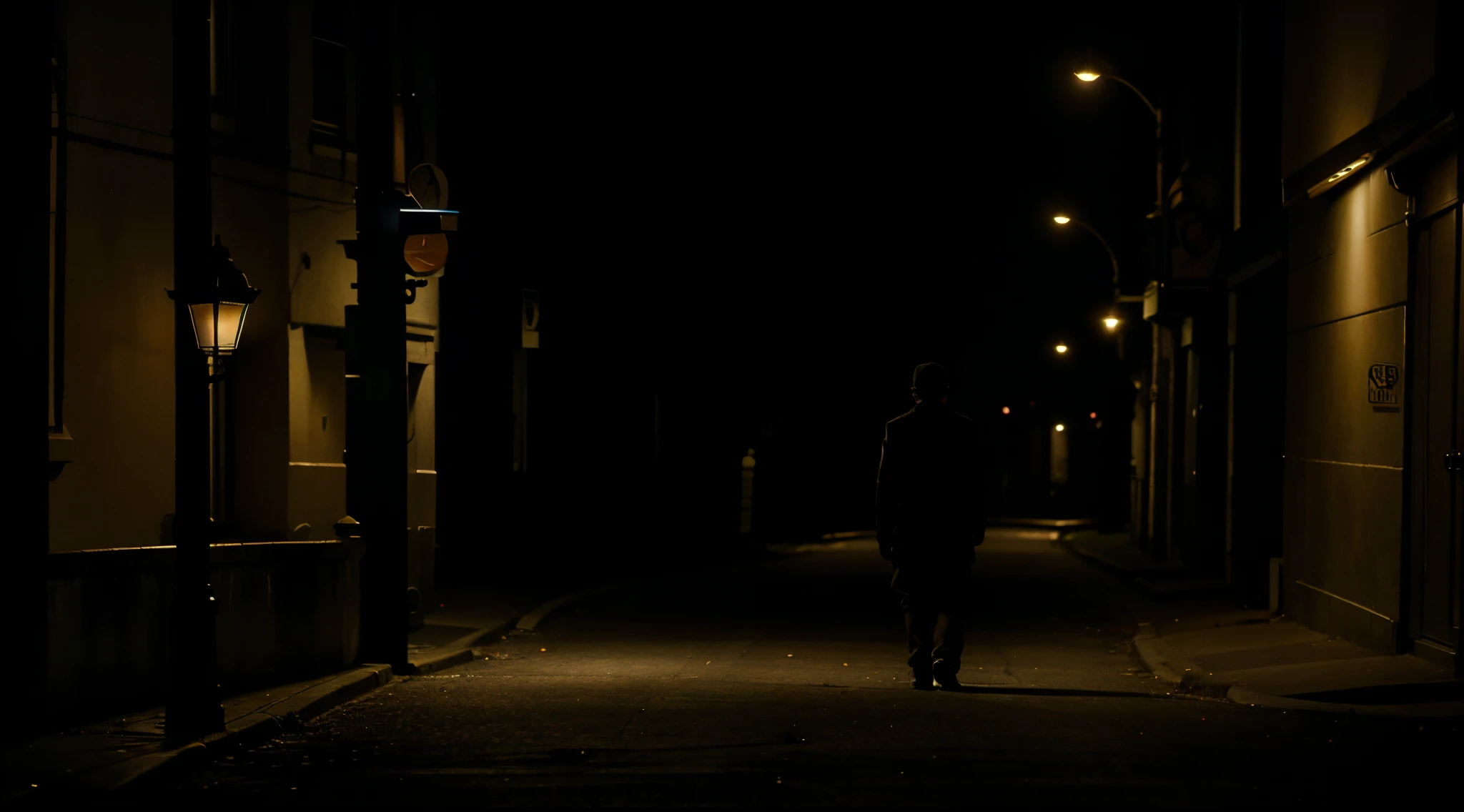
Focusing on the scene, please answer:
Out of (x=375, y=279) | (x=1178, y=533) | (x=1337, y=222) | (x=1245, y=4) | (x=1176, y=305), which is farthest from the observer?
(x=1178, y=533)

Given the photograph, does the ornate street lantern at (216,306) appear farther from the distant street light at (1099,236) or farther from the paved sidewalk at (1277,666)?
the distant street light at (1099,236)

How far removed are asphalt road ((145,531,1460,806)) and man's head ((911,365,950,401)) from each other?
2.02 meters

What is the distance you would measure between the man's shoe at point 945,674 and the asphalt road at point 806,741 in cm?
15

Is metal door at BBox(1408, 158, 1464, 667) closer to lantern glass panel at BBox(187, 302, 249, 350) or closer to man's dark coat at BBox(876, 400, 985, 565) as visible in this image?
man's dark coat at BBox(876, 400, 985, 565)

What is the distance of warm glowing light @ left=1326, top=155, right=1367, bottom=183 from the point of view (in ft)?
39.7

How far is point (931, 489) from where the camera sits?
10.4m

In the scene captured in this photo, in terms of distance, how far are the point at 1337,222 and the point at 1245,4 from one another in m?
7.76

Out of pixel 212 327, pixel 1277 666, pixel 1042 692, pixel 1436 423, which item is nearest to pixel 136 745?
pixel 212 327

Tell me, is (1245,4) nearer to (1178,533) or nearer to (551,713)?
(1178,533)

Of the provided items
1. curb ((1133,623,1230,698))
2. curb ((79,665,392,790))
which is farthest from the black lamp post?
curb ((1133,623,1230,698))

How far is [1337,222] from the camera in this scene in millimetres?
13492

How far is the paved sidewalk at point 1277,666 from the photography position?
9.85 metres

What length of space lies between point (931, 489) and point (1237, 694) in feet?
8.26

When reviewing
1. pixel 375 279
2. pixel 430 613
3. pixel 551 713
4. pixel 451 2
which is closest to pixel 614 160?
pixel 451 2
